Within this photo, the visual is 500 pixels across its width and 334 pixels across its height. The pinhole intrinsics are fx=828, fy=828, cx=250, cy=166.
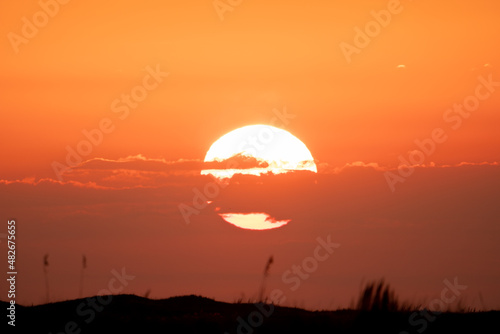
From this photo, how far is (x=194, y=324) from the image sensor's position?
1301 centimetres

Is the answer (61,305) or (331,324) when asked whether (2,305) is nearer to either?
(61,305)

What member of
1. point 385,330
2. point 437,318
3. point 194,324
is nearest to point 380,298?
point 385,330

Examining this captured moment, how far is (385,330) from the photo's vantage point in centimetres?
1222

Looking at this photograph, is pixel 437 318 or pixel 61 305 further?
pixel 61 305

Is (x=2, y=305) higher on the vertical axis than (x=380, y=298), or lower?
lower

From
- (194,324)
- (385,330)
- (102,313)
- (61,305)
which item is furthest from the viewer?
(61,305)

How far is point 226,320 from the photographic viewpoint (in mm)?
13383

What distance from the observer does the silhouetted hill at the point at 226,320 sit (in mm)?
12484

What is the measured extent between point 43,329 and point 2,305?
2.56 meters

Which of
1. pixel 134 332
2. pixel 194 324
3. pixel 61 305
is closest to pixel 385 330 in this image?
pixel 194 324

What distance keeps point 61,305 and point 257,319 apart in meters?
4.20

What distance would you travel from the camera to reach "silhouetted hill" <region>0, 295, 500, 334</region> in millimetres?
12484

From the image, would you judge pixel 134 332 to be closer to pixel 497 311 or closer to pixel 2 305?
pixel 2 305

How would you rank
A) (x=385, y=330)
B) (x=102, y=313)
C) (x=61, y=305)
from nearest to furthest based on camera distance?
(x=385, y=330) → (x=102, y=313) → (x=61, y=305)
